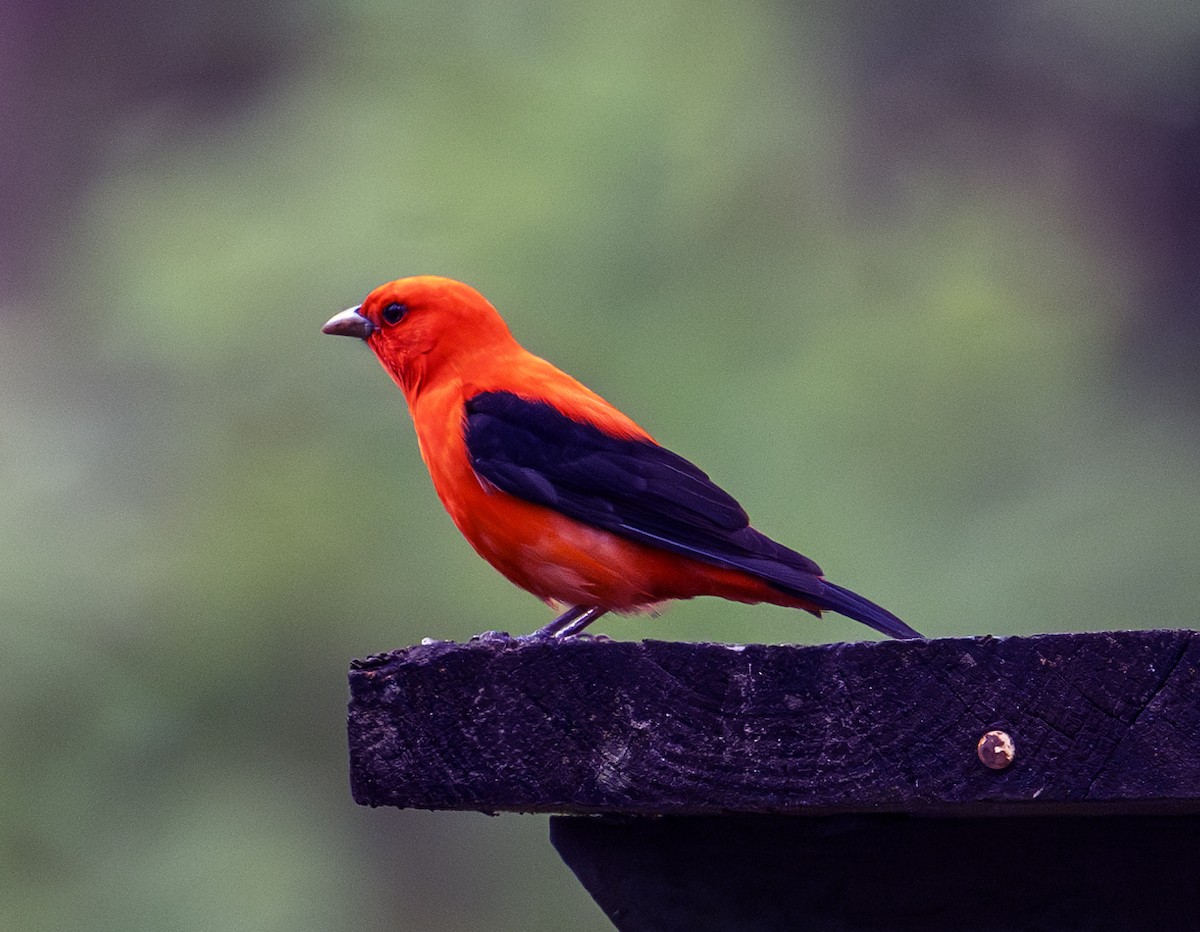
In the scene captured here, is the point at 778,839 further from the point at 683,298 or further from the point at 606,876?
the point at 683,298

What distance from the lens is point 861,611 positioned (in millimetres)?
3115

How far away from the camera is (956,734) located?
192 cm

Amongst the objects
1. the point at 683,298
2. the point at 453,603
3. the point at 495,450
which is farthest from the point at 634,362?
the point at 495,450

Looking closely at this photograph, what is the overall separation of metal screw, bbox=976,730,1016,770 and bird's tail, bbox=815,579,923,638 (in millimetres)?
1141

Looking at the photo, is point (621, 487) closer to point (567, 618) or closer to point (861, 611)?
point (567, 618)

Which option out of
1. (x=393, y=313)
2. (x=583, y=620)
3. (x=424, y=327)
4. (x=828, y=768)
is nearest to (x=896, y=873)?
(x=828, y=768)

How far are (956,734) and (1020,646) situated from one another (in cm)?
13

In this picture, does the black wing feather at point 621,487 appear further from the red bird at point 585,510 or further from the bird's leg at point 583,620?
the bird's leg at point 583,620

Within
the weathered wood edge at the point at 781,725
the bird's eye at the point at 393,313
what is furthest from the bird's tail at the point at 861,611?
the bird's eye at the point at 393,313

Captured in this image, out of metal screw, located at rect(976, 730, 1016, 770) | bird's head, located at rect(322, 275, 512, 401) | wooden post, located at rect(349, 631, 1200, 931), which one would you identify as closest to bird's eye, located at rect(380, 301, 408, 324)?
bird's head, located at rect(322, 275, 512, 401)

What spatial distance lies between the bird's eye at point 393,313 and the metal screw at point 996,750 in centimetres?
255

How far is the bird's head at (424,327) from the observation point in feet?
13.5

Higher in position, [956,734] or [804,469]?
[804,469]

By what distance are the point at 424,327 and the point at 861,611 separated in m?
1.51
